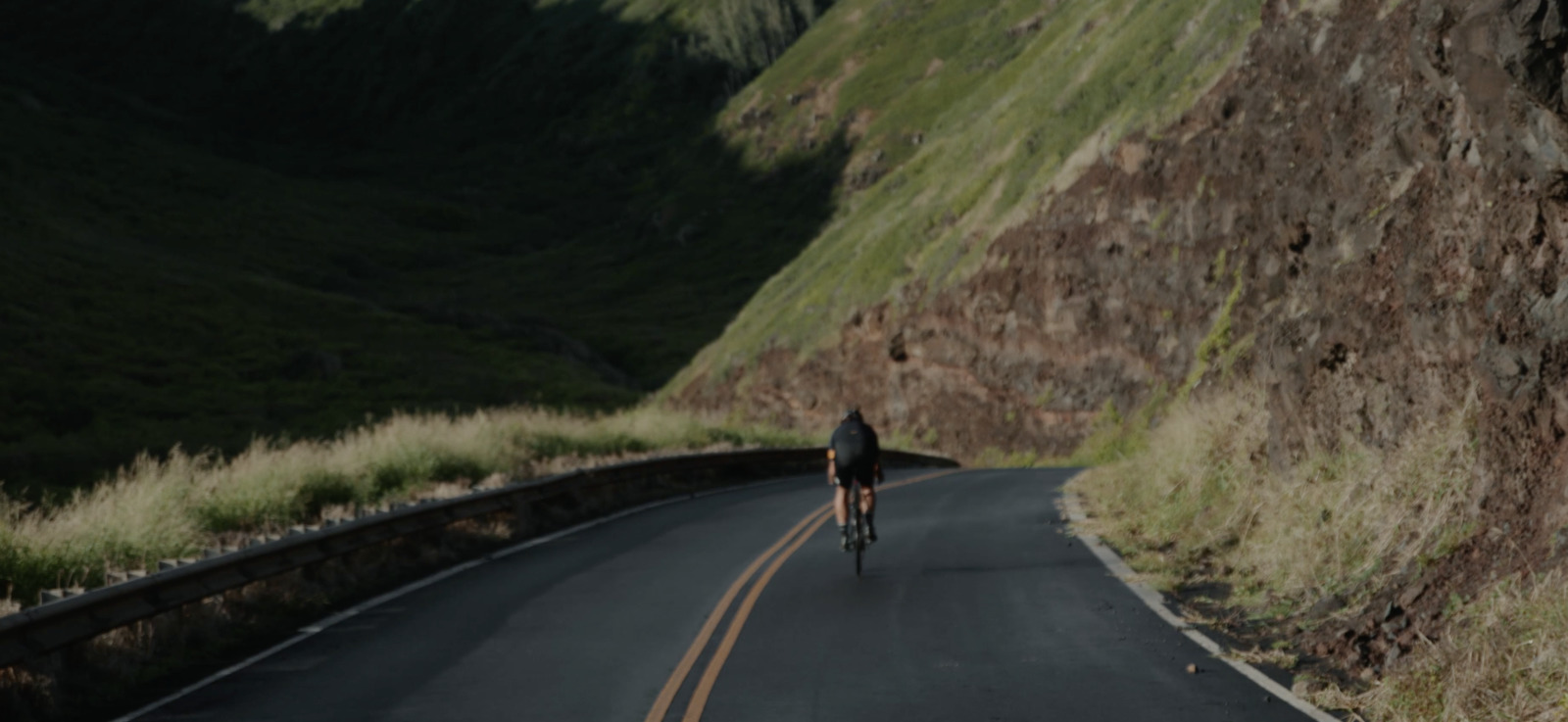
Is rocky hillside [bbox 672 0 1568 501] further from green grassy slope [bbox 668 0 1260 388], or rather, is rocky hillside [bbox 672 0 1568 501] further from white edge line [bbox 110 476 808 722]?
white edge line [bbox 110 476 808 722]

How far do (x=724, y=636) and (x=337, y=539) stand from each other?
16.6ft

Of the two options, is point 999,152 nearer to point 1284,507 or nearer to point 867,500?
point 867,500

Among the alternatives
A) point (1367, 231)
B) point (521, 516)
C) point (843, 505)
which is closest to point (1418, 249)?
point (1367, 231)

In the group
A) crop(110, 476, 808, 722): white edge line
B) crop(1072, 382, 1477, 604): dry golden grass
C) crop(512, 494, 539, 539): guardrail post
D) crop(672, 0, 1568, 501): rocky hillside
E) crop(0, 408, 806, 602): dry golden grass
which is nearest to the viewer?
crop(110, 476, 808, 722): white edge line

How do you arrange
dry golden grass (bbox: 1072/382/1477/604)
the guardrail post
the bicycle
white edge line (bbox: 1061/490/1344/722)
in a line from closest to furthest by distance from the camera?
white edge line (bbox: 1061/490/1344/722)
dry golden grass (bbox: 1072/382/1477/604)
the bicycle
the guardrail post

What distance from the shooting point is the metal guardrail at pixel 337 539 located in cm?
929

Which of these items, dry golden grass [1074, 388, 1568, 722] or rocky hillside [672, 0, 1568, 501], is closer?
dry golden grass [1074, 388, 1568, 722]

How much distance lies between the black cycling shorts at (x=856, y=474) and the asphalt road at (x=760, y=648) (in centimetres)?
93

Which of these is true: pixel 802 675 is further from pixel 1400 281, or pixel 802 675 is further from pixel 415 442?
pixel 415 442

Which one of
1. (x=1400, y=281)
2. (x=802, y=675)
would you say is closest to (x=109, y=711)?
(x=802, y=675)

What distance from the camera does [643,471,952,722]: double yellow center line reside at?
28.8 feet

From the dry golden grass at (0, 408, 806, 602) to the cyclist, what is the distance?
6.46 m

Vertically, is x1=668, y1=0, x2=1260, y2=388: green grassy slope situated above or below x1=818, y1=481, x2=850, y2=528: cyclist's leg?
above

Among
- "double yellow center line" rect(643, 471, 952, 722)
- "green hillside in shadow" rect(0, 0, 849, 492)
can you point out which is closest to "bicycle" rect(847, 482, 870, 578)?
"double yellow center line" rect(643, 471, 952, 722)
